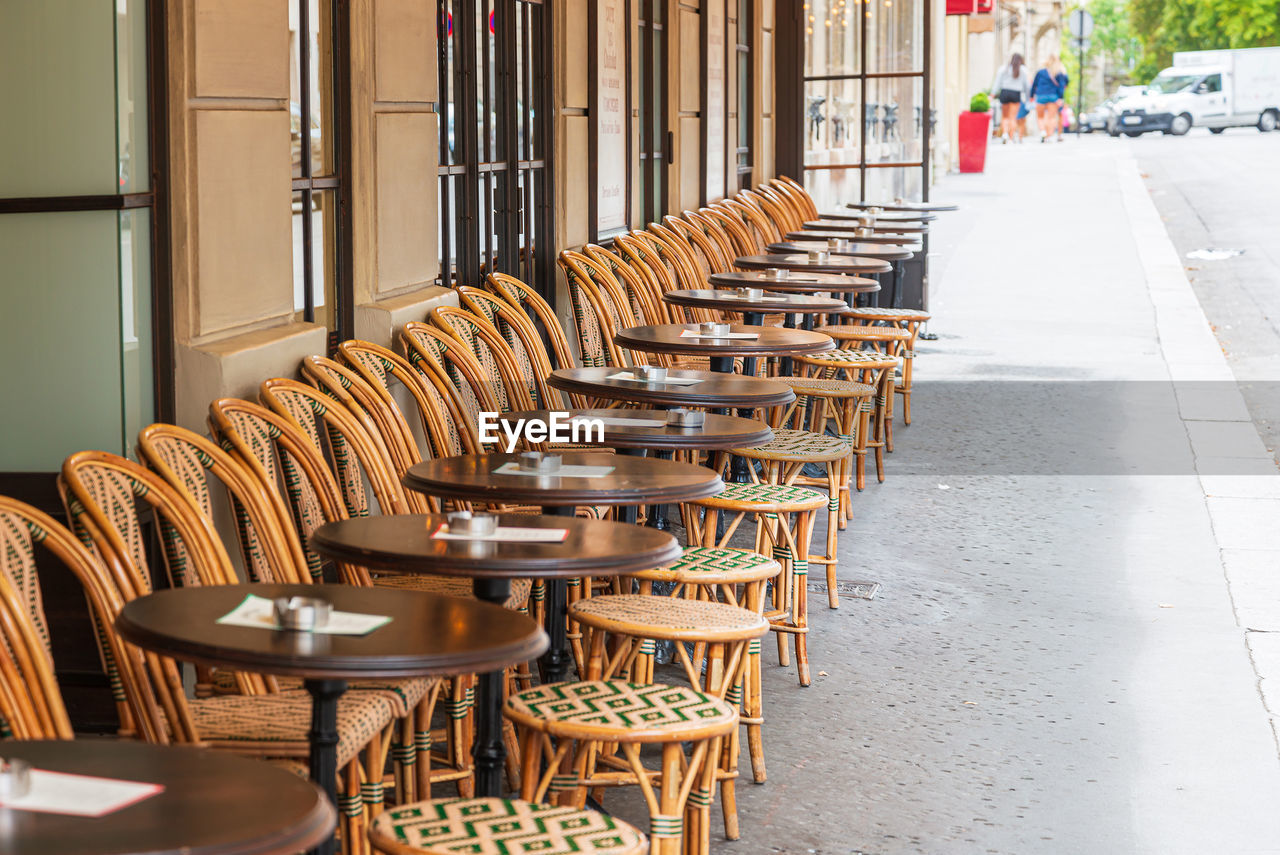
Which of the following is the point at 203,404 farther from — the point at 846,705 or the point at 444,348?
the point at 846,705

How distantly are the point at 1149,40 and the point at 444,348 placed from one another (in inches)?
2553

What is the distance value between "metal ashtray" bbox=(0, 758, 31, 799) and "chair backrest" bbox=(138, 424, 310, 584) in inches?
52.6

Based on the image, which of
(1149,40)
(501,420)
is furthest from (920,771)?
(1149,40)

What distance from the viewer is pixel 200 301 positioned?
3.80 meters

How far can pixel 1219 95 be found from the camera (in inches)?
1791

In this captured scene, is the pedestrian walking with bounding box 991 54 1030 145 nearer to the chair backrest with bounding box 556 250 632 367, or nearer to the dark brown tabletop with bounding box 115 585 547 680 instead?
the chair backrest with bounding box 556 250 632 367

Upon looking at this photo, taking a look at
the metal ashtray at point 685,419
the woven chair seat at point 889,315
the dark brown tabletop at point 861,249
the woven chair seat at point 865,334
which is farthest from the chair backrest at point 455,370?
the dark brown tabletop at point 861,249

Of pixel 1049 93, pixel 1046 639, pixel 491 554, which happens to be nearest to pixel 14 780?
pixel 491 554

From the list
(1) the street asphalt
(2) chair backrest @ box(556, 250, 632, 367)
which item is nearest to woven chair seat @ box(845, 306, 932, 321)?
(1) the street asphalt

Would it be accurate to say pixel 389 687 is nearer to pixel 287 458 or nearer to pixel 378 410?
pixel 287 458

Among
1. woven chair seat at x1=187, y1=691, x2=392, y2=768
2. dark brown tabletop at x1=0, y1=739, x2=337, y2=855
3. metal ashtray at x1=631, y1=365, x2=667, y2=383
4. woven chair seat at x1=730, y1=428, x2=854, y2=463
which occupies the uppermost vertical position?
metal ashtray at x1=631, y1=365, x2=667, y2=383

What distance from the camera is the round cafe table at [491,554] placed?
9.46 feet

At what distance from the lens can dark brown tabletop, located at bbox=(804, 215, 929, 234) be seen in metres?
11.1

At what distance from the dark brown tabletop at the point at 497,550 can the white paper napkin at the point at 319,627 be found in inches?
12.7
